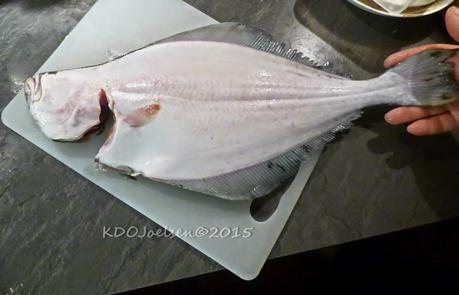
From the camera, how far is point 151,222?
1.04 metres

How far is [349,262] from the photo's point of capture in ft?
4.28

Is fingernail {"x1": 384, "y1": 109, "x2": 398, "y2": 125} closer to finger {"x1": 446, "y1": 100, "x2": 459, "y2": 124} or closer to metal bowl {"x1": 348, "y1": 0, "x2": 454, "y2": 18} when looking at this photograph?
finger {"x1": 446, "y1": 100, "x2": 459, "y2": 124}

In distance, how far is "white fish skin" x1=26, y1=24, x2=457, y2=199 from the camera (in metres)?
0.94

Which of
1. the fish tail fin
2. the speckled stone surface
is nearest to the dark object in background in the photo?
the speckled stone surface

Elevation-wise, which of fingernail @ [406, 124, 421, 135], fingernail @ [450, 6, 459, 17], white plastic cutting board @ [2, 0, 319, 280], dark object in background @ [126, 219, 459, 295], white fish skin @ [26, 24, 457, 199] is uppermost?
fingernail @ [450, 6, 459, 17]

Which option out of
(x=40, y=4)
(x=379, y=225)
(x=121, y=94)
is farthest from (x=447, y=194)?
(x=40, y=4)

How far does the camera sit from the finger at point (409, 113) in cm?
101

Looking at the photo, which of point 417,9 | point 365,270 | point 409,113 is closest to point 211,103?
point 409,113

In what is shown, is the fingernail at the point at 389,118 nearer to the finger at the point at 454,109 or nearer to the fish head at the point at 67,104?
the finger at the point at 454,109

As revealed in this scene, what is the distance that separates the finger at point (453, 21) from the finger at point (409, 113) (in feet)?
0.58

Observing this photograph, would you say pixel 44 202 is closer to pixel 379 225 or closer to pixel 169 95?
pixel 169 95

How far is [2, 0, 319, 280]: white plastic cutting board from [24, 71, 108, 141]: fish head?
7 cm

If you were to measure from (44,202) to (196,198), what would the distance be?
326 millimetres

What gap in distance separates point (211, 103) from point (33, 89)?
14.5 inches
